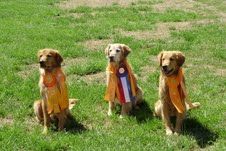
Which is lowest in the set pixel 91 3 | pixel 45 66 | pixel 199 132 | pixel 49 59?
pixel 199 132

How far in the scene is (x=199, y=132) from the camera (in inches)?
331

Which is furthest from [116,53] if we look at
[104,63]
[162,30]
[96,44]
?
[162,30]

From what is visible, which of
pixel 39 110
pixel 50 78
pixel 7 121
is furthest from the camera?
pixel 7 121

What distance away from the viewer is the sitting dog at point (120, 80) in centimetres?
921

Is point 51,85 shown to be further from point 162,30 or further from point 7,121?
point 162,30

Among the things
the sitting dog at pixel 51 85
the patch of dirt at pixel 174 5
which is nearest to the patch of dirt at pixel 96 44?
the sitting dog at pixel 51 85

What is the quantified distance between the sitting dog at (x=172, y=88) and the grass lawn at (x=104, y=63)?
0.24m

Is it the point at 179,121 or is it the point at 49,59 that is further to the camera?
the point at 179,121

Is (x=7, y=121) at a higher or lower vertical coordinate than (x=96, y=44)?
lower

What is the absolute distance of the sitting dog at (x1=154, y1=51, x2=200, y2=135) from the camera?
8242mm

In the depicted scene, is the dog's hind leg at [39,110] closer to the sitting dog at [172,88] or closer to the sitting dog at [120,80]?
the sitting dog at [120,80]

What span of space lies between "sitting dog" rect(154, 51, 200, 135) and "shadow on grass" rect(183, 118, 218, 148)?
0.22 m

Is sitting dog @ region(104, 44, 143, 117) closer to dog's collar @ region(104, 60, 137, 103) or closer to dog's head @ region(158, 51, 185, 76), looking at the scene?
dog's collar @ region(104, 60, 137, 103)

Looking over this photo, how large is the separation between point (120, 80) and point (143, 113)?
0.75 m
